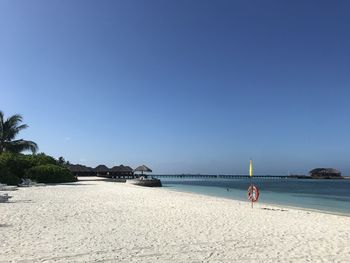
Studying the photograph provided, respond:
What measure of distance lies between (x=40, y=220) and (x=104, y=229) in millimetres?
2222

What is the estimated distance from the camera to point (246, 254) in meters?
6.29

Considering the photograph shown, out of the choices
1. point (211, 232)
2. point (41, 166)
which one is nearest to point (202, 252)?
point (211, 232)

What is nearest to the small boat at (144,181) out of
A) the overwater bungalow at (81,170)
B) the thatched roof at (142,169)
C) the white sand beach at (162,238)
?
the thatched roof at (142,169)

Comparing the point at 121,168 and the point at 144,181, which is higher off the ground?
the point at 121,168

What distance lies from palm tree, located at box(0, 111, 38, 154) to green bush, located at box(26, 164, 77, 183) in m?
4.00

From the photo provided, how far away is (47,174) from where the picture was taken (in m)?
32.1

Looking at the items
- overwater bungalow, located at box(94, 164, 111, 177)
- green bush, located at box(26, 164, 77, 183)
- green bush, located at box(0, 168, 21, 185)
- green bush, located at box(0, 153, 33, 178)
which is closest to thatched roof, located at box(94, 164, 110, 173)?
overwater bungalow, located at box(94, 164, 111, 177)

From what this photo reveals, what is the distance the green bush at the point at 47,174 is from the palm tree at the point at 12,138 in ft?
13.1

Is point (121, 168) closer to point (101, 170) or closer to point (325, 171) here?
point (101, 170)

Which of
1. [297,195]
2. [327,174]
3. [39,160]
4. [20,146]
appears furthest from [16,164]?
[327,174]

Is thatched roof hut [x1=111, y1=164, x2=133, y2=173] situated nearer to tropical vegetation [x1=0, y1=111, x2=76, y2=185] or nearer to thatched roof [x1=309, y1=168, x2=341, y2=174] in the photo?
tropical vegetation [x1=0, y1=111, x2=76, y2=185]

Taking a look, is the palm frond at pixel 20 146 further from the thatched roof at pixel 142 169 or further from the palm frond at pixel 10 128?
the thatched roof at pixel 142 169

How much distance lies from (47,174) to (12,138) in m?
6.25

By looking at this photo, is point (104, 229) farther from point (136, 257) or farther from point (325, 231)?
point (325, 231)
